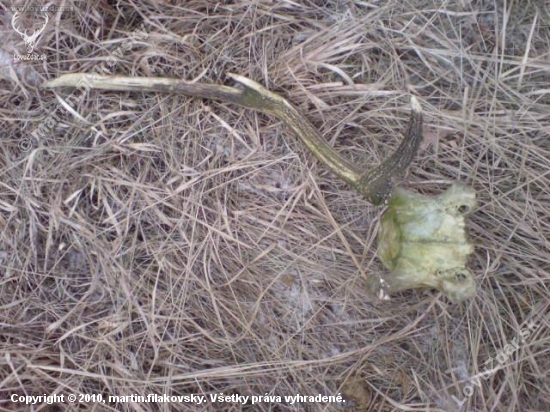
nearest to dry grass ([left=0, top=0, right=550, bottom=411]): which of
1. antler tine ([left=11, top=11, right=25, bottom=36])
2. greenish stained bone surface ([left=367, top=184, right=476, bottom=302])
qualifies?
antler tine ([left=11, top=11, right=25, bottom=36])

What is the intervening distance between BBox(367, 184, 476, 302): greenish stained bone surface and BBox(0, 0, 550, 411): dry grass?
19cm

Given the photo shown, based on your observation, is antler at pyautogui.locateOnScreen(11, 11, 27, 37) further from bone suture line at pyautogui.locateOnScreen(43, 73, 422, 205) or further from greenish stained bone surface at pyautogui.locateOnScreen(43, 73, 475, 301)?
greenish stained bone surface at pyautogui.locateOnScreen(43, 73, 475, 301)

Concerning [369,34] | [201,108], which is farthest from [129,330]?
[369,34]

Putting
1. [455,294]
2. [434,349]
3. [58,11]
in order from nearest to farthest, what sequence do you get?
[455,294]
[434,349]
[58,11]

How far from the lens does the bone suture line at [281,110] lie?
1516mm

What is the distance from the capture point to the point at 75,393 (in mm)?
1660

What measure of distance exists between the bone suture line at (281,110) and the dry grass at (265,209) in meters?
0.05

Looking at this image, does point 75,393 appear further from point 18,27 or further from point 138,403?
point 18,27

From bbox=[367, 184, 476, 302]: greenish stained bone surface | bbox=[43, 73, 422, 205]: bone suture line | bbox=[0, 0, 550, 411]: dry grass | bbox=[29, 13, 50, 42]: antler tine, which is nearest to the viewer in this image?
bbox=[367, 184, 476, 302]: greenish stained bone surface

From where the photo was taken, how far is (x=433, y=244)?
1.39 meters

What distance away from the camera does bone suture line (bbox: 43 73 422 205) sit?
1516 millimetres

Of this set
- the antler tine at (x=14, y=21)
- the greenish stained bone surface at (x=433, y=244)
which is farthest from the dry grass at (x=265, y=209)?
the greenish stained bone surface at (x=433, y=244)

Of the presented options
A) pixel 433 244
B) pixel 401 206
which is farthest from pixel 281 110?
pixel 433 244

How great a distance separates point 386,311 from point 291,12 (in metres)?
1.09
